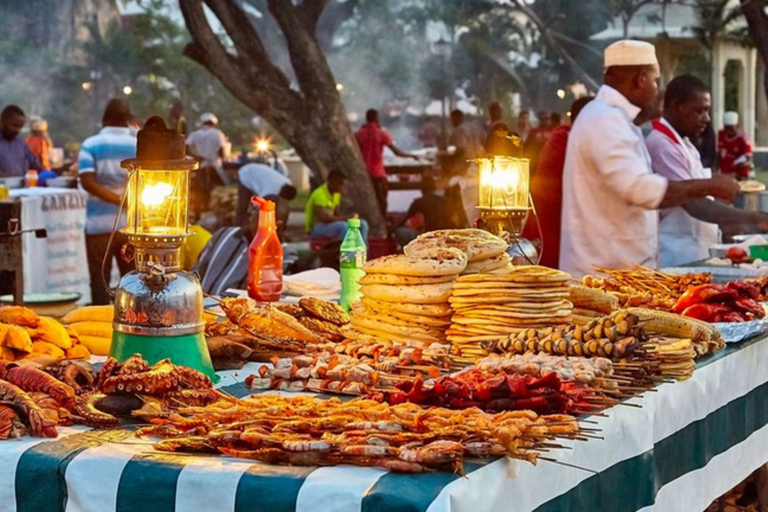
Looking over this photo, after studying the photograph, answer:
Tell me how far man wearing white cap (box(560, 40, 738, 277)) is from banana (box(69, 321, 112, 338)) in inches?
95.2

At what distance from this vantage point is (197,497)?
2.35 m

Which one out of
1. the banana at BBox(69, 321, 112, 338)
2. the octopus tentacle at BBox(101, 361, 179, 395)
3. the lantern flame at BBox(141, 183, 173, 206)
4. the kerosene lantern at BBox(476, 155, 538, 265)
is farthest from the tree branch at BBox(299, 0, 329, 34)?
the octopus tentacle at BBox(101, 361, 179, 395)

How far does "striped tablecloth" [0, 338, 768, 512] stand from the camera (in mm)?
2236

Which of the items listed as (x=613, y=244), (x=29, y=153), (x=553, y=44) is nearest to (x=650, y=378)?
(x=613, y=244)

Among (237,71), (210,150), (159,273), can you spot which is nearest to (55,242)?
(237,71)

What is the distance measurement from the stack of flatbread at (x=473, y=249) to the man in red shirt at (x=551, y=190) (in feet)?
6.57

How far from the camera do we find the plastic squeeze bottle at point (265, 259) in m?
4.34

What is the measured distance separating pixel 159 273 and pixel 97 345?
0.67 m

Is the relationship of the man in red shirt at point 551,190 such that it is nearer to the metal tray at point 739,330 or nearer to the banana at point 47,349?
the metal tray at point 739,330

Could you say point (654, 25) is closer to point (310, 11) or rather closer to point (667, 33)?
point (667, 33)

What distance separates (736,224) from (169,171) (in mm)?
3899

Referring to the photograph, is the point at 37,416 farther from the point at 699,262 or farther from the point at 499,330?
the point at 699,262

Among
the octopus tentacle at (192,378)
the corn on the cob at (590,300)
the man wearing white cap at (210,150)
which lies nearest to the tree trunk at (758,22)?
the man wearing white cap at (210,150)

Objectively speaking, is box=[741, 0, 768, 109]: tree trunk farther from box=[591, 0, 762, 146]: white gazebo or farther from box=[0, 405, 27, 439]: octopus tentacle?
box=[0, 405, 27, 439]: octopus tentacle
